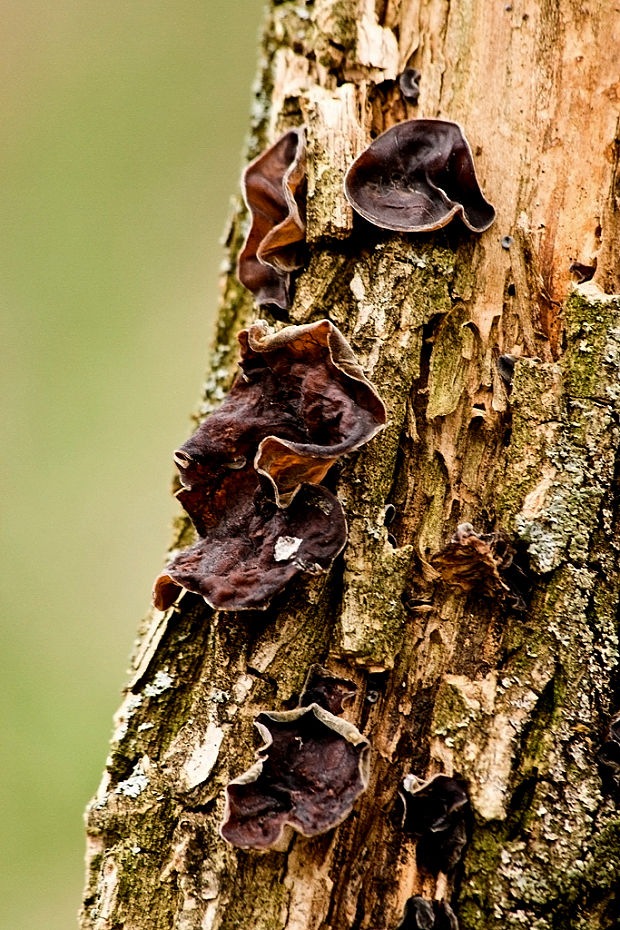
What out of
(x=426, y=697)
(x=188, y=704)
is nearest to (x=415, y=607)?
(x=426, y=697)

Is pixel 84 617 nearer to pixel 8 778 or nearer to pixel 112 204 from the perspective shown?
pixel 8 778

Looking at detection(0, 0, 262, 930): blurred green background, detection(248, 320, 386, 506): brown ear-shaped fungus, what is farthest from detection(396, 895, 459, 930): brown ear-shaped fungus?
detection(0, 0, 262, 930): blurred green background

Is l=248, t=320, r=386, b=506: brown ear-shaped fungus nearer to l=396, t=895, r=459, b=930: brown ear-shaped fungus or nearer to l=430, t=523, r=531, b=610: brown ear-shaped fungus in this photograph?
l=430, t=523, r=531, b=610: brown ear-shaped fungus

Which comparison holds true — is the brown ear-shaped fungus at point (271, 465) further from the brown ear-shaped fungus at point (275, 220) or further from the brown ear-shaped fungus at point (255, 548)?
the brown ear-shaped fungus at point (275, 220)

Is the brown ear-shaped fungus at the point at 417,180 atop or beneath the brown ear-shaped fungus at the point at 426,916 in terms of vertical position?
atop

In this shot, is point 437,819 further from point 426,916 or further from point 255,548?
point 255,548

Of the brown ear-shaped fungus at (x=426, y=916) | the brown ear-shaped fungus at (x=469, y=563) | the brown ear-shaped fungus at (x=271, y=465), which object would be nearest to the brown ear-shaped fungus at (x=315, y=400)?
the brown ear-shaped fungus at (x=271, y=465)
